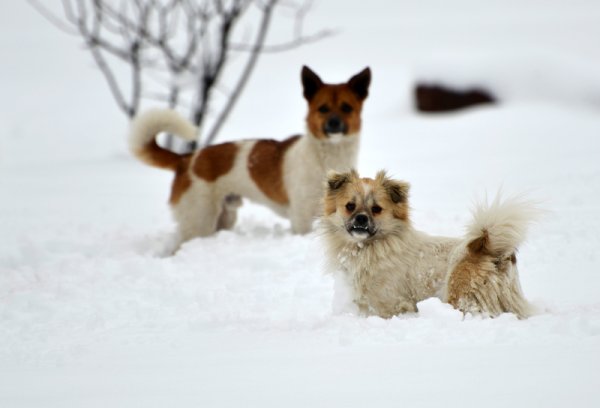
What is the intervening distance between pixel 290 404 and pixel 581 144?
9003 mm

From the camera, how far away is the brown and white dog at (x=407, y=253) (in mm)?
4090

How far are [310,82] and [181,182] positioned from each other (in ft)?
5.38

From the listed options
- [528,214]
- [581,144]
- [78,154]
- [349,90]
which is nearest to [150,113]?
[349,90]

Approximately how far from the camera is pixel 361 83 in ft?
24.3

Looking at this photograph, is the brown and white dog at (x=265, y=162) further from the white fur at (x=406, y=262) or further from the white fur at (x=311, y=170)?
the white fur at (x=406, y=262)

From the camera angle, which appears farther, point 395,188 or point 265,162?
point 265,162

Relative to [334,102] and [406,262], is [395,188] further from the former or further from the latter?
[334,102]

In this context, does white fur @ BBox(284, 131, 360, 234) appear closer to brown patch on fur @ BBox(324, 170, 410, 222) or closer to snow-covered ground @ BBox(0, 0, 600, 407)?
snow-covered ground @ BBox(0, 0, 600, 407)

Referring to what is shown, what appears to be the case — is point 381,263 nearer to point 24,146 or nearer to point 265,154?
point 265,154

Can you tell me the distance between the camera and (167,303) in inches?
196

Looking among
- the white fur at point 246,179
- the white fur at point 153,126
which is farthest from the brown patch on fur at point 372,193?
the white fur at point 153,126

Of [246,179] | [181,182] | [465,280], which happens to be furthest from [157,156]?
[465,280]

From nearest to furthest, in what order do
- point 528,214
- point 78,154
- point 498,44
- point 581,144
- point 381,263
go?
1. point 528,214
2. point 381,263
3. point 581,144
4. point 78,154
5. point 498,44

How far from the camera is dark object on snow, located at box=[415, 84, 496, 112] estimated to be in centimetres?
1456
